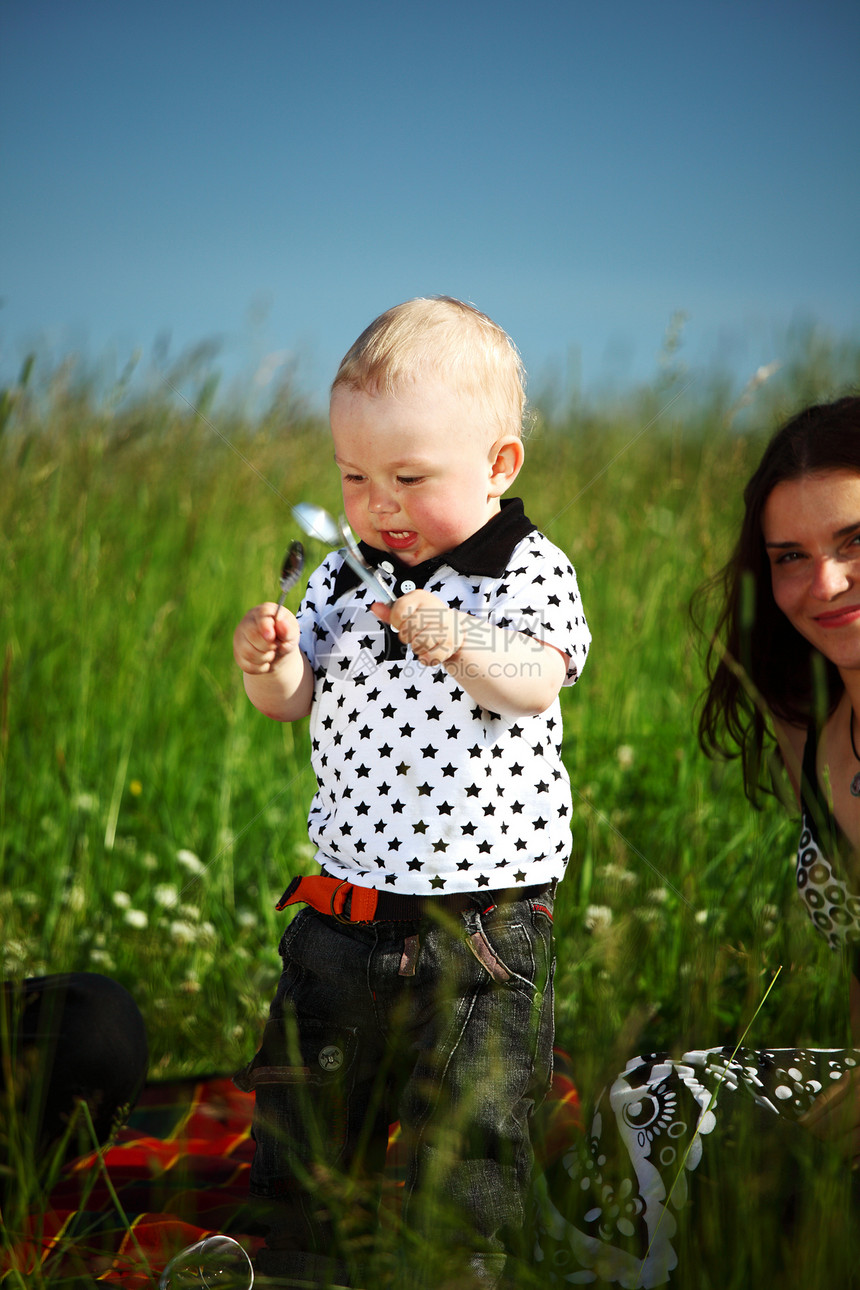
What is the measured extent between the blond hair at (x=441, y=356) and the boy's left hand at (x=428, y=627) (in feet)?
1.02

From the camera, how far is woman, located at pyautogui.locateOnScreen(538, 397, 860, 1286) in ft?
3.69

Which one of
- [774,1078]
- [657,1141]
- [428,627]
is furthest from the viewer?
[774,1078]

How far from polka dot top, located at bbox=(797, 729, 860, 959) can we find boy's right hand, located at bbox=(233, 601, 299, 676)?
98 cm

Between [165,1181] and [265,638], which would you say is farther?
[165,1181]

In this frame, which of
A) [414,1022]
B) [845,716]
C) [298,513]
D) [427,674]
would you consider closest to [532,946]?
[414,1022]

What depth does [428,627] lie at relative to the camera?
1226 mm

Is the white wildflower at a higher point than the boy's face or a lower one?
lower

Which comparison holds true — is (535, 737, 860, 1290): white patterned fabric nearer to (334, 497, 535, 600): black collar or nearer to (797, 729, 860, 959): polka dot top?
(797, 729, 860, 959): polka dot top

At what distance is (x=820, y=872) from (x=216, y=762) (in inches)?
67.7

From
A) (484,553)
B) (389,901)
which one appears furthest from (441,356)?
(389,901)

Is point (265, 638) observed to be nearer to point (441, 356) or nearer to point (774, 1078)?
point (441, 356)

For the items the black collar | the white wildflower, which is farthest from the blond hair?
the white wildflower

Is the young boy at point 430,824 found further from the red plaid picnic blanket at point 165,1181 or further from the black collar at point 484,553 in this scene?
the red plaid picnic blanket at point 165,1181

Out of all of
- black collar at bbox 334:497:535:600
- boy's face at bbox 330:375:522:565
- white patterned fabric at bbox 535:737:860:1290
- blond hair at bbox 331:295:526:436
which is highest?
blond hair at bbox 331:295:526:436
